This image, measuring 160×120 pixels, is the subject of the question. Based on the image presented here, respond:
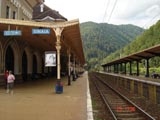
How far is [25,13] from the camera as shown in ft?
112

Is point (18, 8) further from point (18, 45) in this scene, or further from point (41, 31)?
point (41, 31)

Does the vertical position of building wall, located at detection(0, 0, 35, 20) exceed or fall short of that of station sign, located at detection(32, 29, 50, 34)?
it exceeds it

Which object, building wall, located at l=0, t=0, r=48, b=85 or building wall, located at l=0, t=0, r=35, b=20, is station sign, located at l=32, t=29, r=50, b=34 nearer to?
building wall, located at l=0, t=0, r=48, b=85

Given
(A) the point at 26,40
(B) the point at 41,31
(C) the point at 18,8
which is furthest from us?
(C) the point at 18,8

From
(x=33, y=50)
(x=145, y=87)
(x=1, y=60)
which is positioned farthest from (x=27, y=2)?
(x=145, y=87)

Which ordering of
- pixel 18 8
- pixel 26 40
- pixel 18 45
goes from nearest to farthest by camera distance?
pixel 26 40 < pixel 18 45 < pixel 18 8

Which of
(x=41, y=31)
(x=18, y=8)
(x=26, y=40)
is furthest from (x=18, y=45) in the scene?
(x=41, y=31)

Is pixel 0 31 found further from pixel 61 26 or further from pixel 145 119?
pixel 145 119

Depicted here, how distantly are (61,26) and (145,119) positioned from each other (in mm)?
9923

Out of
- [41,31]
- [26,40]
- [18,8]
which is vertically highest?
[18,8]

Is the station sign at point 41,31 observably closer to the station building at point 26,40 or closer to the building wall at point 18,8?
the station building at point 26,40

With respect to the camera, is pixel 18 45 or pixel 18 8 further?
pixel 18 8

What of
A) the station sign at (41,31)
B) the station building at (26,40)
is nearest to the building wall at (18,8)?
the station building at (26,40)

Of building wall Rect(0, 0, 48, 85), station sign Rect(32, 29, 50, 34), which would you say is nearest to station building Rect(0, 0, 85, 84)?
building wall Rect(0, 0, 48, 85)
